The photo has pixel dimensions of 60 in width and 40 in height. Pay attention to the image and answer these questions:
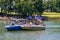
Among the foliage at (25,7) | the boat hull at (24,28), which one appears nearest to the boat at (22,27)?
Result: the boat hull at (24,28)

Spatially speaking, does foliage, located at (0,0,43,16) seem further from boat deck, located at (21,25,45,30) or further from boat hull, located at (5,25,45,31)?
boat hull, located at (5,25,45,31)

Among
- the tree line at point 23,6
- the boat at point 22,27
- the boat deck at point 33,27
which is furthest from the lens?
the tree line at point 23,6

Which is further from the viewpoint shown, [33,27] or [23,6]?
[23,6]

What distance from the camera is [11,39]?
36.9 meters

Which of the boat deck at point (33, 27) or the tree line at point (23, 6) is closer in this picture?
the boat deck at point (33, 27)

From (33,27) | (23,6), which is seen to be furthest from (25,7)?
(33,27)

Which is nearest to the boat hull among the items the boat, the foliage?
the boat

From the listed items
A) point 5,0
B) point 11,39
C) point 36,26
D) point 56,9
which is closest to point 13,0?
point 5,0

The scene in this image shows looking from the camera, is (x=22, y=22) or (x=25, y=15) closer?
(x=22, y=22)

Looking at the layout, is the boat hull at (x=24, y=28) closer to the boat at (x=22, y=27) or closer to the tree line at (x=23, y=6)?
the boat at (x=22, y=27)

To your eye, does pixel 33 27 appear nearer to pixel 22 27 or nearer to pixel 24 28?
pixel 24 28

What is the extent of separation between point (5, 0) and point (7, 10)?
109 inches

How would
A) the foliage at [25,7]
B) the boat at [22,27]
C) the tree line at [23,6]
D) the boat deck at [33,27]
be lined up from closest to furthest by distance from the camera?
the boat at [22,27], the boat deck at [33,27], the foliage at [25,7], the tree line at [23,6]

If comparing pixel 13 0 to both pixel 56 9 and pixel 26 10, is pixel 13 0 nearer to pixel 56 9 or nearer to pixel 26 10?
pixel 26 10
